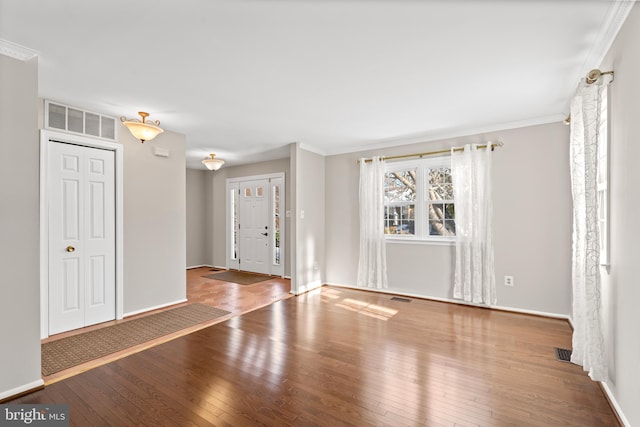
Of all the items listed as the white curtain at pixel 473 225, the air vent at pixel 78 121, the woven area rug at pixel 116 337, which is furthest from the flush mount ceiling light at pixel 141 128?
the white curtain at pixel 473 225

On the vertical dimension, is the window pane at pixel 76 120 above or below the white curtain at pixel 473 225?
above

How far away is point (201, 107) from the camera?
11.3ft

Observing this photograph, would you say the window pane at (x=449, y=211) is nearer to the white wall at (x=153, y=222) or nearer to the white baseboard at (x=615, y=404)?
the white baseboard at (x=615, y=404)

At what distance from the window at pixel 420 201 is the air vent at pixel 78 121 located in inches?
158

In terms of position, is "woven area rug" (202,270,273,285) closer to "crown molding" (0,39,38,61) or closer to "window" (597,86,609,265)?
"crown molding" (0,39,38,61)

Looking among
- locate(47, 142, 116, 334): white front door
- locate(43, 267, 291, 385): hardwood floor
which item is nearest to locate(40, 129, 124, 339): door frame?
locate(47, 142, 116, 334): white front door


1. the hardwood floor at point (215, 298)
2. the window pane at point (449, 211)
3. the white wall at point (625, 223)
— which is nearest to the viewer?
the white wall at point (625, 223)

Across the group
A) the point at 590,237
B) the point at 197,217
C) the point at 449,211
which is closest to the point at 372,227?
the point at 449,211

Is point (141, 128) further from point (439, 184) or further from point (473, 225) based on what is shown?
point (473, 225)

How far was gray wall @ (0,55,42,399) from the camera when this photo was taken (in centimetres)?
218

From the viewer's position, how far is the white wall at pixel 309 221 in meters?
5.12

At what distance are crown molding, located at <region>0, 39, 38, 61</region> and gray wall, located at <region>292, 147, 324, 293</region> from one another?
3347 millimetres

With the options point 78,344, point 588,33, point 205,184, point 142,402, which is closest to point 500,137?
point 588,33

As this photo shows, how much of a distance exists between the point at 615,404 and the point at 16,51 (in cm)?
484
